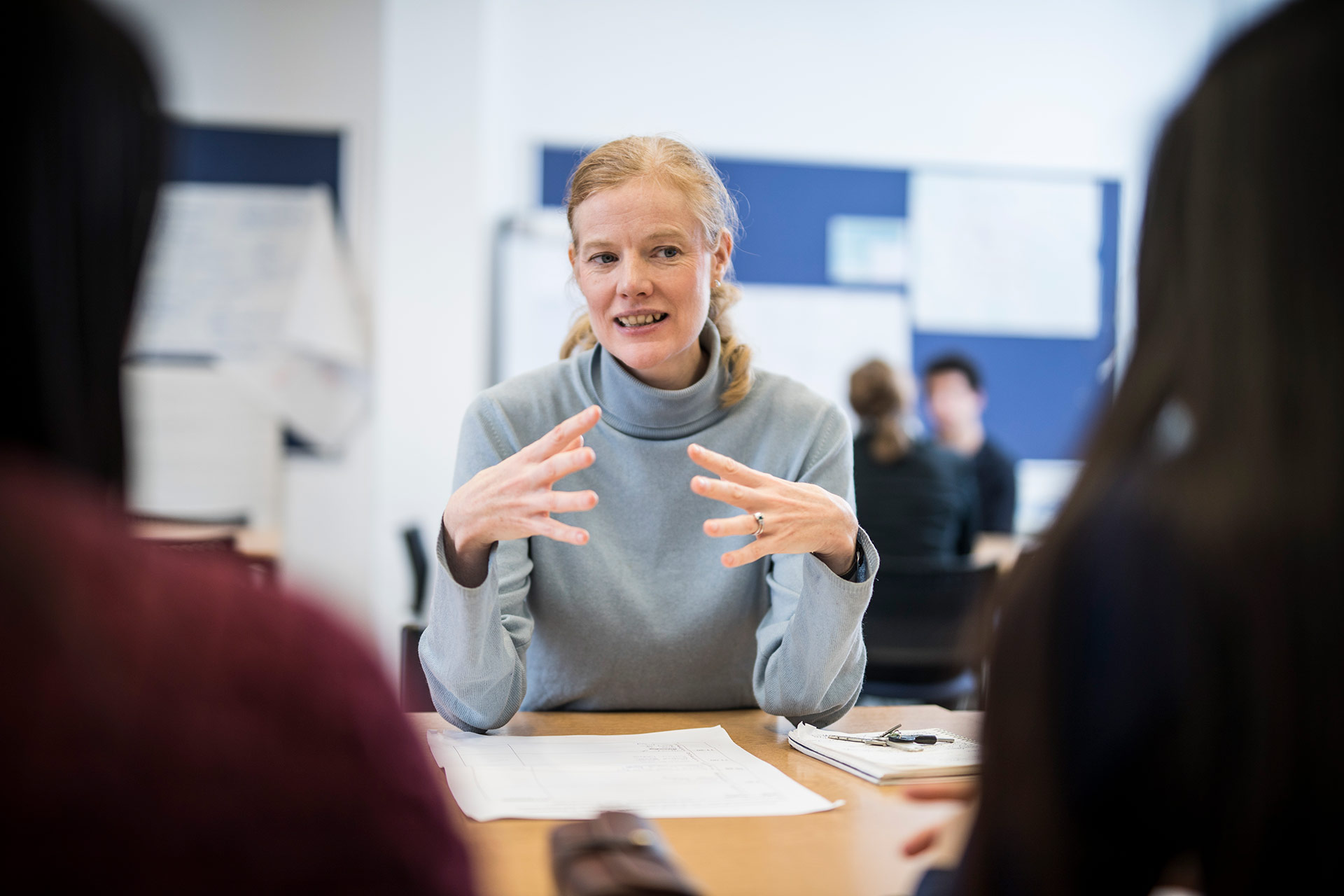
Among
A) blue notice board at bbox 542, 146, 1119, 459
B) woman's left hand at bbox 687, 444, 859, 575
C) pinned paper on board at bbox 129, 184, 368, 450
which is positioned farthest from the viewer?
blue notice board at bbox 542, 146, 1119, 459

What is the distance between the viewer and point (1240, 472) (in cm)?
53

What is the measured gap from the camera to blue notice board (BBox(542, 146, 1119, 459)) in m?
4.41

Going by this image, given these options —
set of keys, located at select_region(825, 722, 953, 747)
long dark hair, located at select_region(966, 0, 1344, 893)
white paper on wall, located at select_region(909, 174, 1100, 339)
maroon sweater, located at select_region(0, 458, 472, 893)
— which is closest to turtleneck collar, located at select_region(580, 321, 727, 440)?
set of keys, located at select_region(825, 722, 953, 747)

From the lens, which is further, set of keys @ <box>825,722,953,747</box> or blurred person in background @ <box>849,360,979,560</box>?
blurred person in background @ <box>849,360,979,560</box>

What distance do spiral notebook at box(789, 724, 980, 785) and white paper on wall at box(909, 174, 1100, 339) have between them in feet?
11.7

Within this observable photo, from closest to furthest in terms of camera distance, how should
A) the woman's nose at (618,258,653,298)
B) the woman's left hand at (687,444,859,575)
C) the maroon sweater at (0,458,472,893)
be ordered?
the maroon sweater at (0,458,472,893), the woman's left hand at (687,444,859,575), the woman's nose at (618,258,653,298)

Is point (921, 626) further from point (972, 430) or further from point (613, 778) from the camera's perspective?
point (972, 430)

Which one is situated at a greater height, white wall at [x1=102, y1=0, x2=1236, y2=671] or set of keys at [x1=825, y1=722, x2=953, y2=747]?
→ white wall at [x1=102, y1=0, x2=1236, y2=671]

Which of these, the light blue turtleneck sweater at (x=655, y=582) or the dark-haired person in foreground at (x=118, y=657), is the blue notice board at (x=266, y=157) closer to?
the light blue turtleneck sweater at (x=655, y=582)

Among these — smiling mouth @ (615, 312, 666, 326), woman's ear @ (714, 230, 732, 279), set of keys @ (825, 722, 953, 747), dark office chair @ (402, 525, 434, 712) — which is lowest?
dark office chair @ (402, 525, 434, 712)

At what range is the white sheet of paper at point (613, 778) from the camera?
96cm

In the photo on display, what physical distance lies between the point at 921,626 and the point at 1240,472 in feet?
7.19

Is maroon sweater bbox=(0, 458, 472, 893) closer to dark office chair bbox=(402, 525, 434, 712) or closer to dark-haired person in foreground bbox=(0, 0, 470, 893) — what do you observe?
dark-haired person in foreground bbox=(0, 0, 470, 893)

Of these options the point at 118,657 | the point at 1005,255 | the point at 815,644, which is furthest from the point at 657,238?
the point at 1005,255
